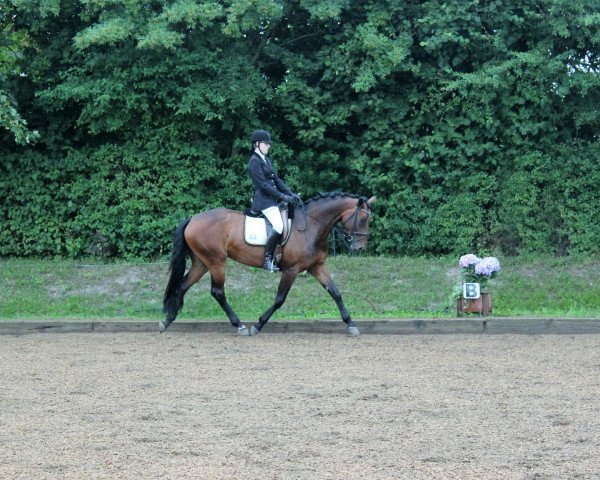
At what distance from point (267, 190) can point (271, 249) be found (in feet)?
2.27

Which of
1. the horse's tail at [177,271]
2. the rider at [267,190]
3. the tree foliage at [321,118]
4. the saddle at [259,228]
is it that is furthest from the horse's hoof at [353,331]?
the tree foliage at [321,118]

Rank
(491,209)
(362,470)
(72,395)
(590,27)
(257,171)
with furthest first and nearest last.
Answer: (491,209) < (590,27) < (257,171) < (72,395) < (362,470)

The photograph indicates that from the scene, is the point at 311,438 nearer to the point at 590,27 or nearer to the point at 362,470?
the point at 362,470

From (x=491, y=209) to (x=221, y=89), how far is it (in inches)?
192

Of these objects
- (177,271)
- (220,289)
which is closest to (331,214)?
(220,289)

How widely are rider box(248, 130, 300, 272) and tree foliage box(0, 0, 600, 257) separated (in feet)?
16.5

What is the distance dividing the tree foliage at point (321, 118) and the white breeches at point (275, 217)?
5.33 meters

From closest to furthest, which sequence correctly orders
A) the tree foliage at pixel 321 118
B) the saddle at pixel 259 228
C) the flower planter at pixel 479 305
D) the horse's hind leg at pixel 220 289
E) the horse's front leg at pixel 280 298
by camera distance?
1. the horse's front leg at pixel 280 298
2. the saddle at pixel 259 228
3. the horse's hind leg at pixel 220 289
4. the flower planter at pixel 479 305
5. the tree foliage at pixel 321 118

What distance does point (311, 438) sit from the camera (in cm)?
658

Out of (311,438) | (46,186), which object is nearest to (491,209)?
(46,186)

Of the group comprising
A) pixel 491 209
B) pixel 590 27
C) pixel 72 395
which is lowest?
pixel 72 395

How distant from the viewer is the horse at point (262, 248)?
1208 cm

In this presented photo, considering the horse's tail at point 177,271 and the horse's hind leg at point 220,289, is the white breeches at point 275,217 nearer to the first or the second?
the horse's hind leg at point 220,289

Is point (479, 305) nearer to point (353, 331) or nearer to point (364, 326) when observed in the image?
point (364, 326)
